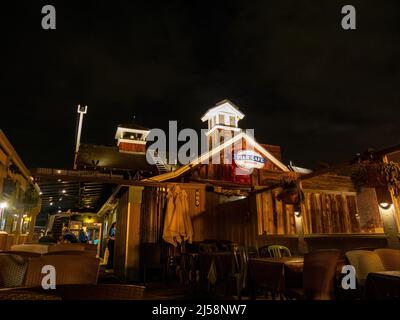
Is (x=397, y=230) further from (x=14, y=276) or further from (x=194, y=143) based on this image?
(x=194, y=143)

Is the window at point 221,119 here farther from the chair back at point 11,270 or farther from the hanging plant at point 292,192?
the chair back at point 11,270

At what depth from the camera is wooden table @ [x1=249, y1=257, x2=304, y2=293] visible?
3.85 meters

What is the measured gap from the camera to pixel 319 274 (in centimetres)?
342

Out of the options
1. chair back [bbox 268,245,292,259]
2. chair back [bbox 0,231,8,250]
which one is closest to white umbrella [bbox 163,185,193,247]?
chair back [bbox 268,245,292,259]

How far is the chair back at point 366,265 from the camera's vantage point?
131 inches

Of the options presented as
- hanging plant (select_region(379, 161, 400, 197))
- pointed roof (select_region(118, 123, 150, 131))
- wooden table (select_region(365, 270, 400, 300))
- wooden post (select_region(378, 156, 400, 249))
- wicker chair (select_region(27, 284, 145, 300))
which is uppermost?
pointed roof (select_region(118, 123, 150, 131))

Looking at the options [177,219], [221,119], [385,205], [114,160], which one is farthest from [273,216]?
[221,119]

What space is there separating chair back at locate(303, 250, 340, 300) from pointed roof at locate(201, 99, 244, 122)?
13.6m

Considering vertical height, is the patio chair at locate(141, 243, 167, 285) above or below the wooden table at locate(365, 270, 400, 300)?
below

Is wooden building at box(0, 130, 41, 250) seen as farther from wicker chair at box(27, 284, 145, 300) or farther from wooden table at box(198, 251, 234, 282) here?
wicker chair at box(27, 284, 145, 300)

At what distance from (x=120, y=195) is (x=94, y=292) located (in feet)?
31.3

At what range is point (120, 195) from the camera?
35.2 ft

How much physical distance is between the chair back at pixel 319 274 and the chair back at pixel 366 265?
0.95ft

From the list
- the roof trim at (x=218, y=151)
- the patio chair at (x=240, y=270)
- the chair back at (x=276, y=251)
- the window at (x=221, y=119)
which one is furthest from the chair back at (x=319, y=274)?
the window at (x=221, y=119)
